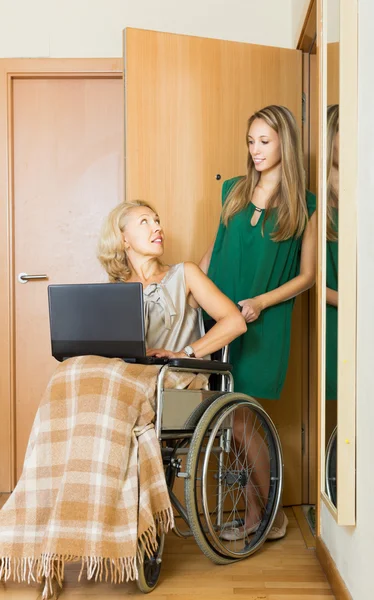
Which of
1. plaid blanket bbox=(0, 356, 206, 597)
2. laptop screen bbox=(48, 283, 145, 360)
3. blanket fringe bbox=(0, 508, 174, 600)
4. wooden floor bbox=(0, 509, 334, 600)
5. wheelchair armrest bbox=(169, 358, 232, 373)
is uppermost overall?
laptop screen bbox=(48, 283, 145, 360)

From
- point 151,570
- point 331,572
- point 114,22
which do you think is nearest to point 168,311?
point 151,570

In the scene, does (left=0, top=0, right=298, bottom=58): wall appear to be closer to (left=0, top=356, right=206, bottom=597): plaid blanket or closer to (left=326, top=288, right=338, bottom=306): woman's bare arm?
(left=326, top=288, right=338, bottom=306): woman's bare arm

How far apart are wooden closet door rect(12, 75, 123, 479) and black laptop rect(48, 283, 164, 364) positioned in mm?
1447

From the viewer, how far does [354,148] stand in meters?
2.00

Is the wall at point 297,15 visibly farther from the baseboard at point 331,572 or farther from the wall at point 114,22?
the baseboard at point 331,572

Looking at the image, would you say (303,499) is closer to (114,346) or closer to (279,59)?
(114,346)

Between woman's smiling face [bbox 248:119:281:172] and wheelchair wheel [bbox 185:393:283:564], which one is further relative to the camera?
woman's smiling face [bbox 248:119:281:172]

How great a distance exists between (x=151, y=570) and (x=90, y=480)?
1.22 ft

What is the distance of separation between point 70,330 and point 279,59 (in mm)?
1672

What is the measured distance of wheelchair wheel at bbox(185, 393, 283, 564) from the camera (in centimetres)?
230

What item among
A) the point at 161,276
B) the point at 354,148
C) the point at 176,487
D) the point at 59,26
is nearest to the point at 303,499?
the point at 176,487

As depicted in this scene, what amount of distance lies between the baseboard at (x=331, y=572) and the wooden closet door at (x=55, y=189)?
1.76m

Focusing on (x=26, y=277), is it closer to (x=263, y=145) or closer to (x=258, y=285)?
(x=258, y=285)

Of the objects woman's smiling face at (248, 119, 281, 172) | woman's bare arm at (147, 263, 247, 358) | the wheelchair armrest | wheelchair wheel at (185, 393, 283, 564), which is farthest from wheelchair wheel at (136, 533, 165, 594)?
woman's smiling face at (248, 119, 281, 172)
